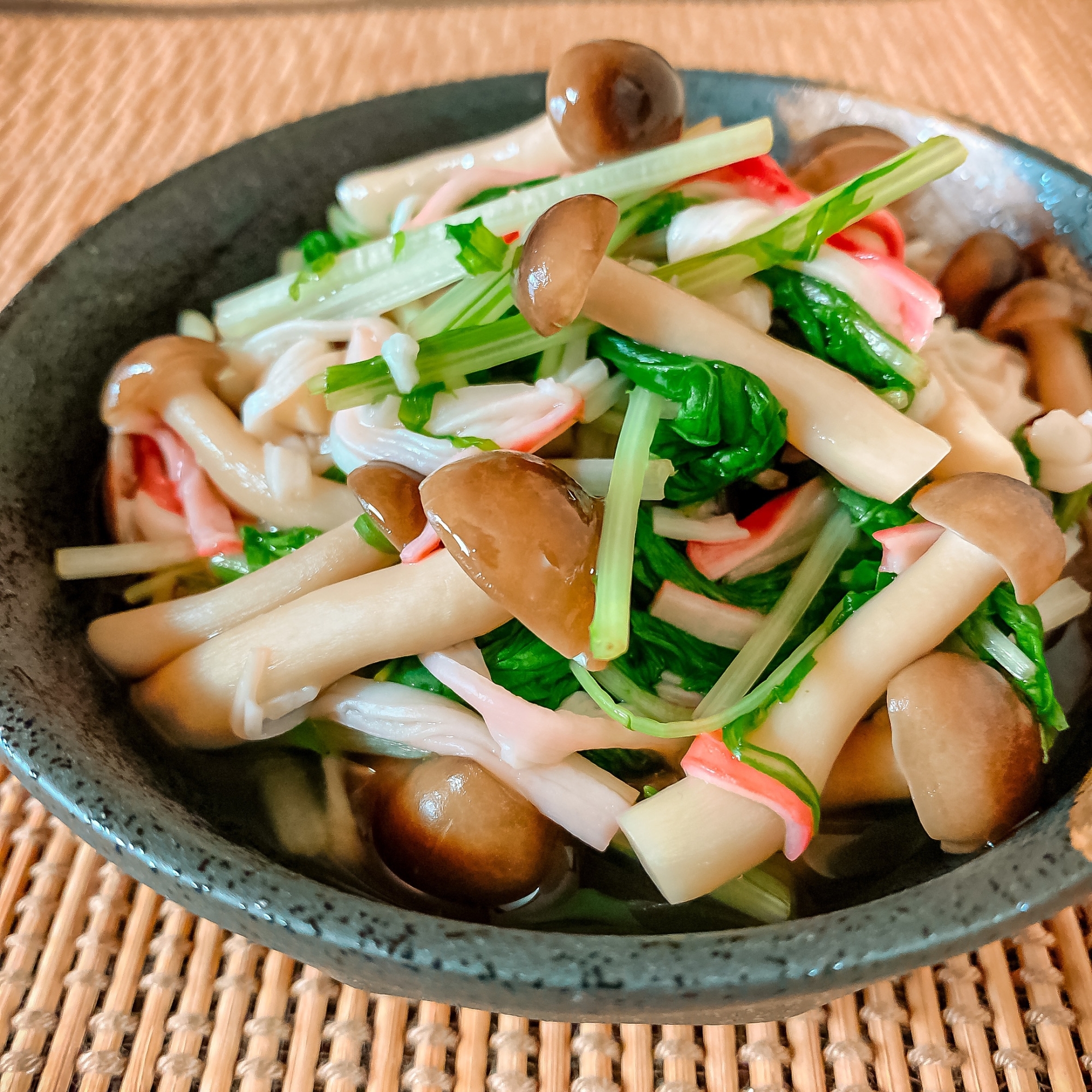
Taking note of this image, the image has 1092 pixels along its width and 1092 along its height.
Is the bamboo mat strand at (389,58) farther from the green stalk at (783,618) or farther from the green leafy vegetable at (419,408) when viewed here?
the green stalk at (783,618)

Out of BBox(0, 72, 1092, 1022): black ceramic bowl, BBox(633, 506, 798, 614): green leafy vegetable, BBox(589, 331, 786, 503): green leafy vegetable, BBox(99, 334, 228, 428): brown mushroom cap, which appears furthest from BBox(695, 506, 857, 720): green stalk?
BBox(99, 334, 228, 428): brown mushroom cap

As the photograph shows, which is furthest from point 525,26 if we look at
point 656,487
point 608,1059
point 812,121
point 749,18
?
point 608,1059

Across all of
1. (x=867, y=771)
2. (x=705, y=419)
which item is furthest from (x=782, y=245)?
(x=867, y=771)

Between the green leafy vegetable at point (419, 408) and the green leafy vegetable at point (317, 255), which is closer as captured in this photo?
the green leafy vegetable at point (419, 408)

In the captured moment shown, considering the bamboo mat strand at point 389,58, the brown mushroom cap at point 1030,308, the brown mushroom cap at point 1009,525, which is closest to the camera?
the brown mushroom cap at point 1009,525

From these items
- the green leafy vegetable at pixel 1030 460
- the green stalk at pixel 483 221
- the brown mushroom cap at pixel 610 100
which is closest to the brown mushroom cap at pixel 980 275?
the green leafy vegetable at pixel 1030 460

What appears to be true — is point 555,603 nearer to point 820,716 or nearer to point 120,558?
point 820,716

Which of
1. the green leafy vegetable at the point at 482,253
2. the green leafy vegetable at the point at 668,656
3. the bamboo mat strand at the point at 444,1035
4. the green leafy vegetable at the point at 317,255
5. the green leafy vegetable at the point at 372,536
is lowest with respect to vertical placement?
the bamboo mat strand at the point at 444,1035
